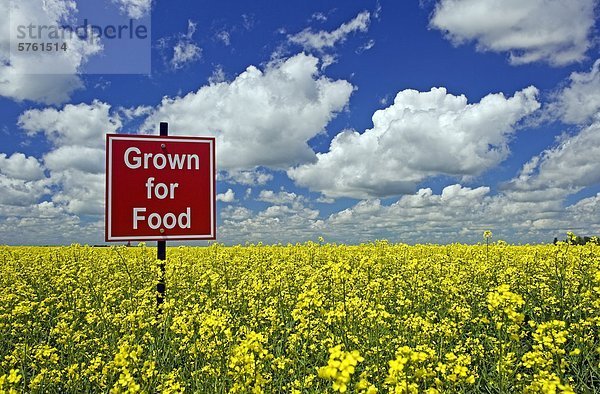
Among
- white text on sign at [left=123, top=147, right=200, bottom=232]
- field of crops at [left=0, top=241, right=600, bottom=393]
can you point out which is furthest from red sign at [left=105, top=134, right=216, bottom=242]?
field of crops at [left=0, top=241, right=600, bottom=393]

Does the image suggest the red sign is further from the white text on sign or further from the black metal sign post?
the black metal sign post

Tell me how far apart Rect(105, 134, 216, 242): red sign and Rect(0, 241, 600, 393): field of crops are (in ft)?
2.34

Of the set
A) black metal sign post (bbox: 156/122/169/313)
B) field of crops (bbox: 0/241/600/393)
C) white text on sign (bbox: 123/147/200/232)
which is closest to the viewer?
field of crops (bbox: 0/241/600/393)

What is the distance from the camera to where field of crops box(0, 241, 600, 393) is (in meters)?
3.19

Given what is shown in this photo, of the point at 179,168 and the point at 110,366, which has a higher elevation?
the point at 179,168

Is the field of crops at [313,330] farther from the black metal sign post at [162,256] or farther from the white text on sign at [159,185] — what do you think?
the white text on sign at [159,185]

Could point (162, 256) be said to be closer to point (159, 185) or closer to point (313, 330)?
point (159, 185)

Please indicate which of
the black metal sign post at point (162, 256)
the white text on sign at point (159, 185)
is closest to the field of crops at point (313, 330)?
the black metal sign post at point (162, 256)

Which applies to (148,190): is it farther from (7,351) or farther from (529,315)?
(529,315)

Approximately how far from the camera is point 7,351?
5605 mm

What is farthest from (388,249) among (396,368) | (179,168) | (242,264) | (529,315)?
(396,368)

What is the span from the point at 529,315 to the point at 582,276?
123 cm

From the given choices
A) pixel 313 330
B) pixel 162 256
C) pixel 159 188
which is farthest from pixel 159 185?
pixel 313 330

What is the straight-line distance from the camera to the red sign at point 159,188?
22.8 feet
